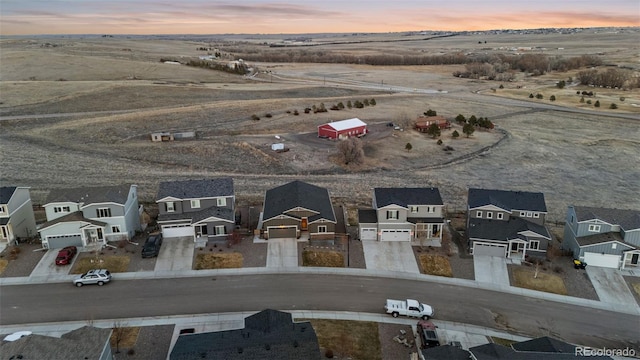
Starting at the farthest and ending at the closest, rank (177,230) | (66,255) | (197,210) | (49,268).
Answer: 1. (197,210)
2. (177,230)
3. (66,255)
4. (49,268)

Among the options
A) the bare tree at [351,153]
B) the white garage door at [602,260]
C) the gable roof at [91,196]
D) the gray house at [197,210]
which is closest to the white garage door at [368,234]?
the gray house at [197,210]

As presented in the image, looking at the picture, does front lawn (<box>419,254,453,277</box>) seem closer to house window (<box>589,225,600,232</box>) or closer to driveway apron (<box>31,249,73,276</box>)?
house window (<box>589,225,600,232</box>)

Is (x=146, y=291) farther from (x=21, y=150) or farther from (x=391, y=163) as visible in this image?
(x=21, y=150)

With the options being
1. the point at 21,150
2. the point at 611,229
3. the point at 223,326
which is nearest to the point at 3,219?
the point at 223,326

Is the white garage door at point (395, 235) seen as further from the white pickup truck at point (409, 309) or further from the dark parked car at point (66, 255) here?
the dark parked car at point (66, 255)

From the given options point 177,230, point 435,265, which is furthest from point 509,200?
point 177,230

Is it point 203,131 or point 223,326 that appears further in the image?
point 203,131

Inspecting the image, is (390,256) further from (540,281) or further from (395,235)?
(540,281)
